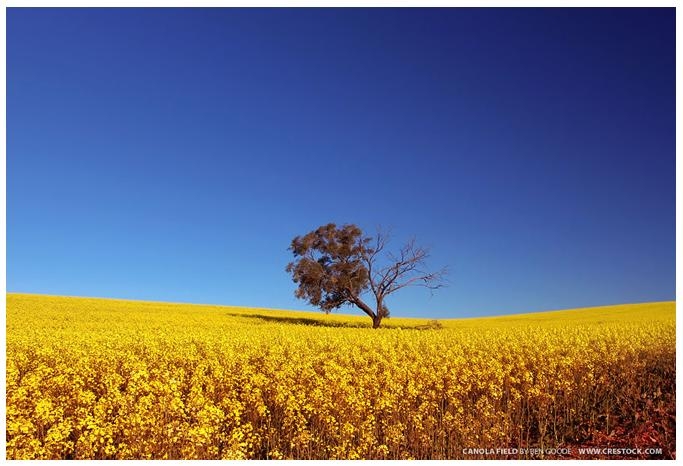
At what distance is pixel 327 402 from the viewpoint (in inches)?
334

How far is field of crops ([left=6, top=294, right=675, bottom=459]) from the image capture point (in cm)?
718

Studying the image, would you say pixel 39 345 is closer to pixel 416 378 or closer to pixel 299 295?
pixel 416 378

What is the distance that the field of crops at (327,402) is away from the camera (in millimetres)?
7176

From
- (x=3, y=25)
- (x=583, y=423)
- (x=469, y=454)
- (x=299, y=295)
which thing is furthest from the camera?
(x=299, y=295)

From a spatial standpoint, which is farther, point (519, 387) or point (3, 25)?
point (519, 387)

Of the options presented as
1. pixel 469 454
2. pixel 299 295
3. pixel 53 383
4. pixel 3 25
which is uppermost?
pixel 3 25

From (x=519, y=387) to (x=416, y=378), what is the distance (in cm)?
243

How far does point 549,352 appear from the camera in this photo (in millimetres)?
14016

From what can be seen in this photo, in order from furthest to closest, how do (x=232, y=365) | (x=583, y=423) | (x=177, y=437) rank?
(x=232, y=365) < (x=583, y=423) < (x=177, y=437)

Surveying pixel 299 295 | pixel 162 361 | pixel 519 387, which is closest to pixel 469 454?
pixel 519 387

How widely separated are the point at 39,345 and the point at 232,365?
20.7ft

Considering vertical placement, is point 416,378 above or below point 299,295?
below

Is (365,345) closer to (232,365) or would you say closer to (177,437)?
(232,365)

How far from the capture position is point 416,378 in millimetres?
10852
